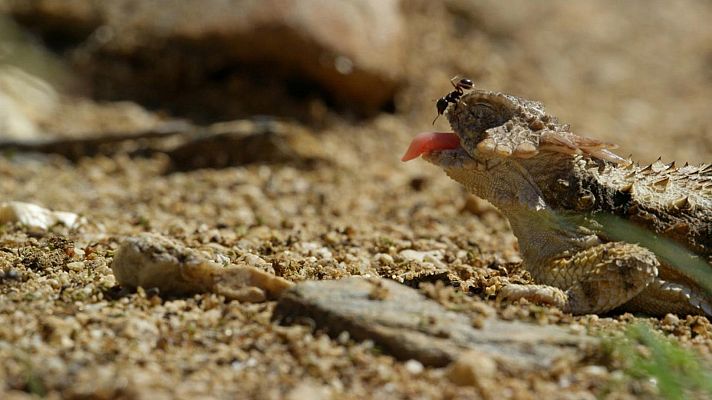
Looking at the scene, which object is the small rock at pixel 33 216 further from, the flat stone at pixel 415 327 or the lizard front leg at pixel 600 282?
the lizard front leg at pixel 600 282

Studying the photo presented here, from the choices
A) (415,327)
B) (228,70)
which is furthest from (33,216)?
(228,70)

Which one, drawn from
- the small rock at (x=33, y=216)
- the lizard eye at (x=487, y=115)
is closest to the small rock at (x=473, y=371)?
the lizard eye at (x=487, y=115)

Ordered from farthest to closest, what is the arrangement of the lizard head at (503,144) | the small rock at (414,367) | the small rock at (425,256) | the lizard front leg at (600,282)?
the small rock at (425,256)
the lizard head at (503,144)
the lizard front leg at (600,282)
the small rock at (414,367)

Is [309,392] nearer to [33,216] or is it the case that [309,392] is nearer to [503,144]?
[503,144]

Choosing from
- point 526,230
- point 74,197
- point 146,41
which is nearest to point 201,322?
point 526,230

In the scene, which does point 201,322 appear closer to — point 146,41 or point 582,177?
point 582,177

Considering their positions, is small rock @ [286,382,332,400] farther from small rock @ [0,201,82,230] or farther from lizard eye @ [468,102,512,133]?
small rock @ [0,201,82,230]
